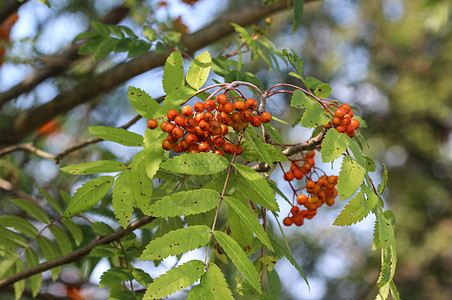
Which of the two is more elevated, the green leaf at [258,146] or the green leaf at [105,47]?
the green leaf at [105,47]

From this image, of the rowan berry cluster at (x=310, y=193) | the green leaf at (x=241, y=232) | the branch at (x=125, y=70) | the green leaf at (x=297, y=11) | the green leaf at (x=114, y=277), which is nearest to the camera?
the green leaf at (x=241, y=232)

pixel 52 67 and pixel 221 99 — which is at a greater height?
pixel 221 99

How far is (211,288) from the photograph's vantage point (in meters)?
0.72

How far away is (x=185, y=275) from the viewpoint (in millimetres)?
728

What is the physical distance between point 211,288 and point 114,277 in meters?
0.42

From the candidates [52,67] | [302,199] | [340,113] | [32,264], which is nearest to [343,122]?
[340,113]

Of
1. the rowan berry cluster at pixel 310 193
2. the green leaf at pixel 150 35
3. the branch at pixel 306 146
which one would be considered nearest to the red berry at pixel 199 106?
the branch at pixel 306 146

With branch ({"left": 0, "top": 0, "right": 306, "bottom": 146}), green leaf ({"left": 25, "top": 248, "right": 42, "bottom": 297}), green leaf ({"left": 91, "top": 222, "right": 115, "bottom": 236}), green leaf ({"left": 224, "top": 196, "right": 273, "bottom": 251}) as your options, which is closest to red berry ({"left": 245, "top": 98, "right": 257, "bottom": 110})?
green leaf ({"left": 224, "top": 196, "right": 273, "bottom": 251})

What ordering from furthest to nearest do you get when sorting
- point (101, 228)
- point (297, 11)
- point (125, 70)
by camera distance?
point (125, 70) → point (297, 11) → point (101, 228)

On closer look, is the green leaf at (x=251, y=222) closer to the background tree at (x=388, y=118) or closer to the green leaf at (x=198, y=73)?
the green leaf at (x=198, y=73)

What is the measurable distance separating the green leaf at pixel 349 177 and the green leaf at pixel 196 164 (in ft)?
0.75

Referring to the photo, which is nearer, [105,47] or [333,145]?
[333,145]

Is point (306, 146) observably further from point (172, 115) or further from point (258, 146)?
point (172, 115)

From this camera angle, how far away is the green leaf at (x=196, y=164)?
80 cm
